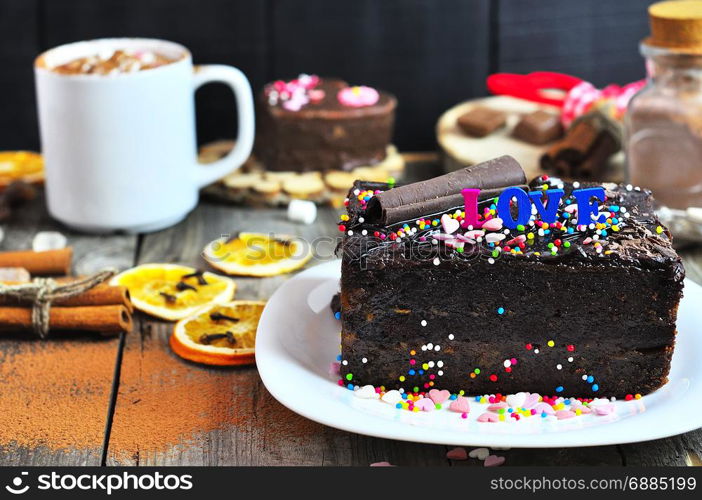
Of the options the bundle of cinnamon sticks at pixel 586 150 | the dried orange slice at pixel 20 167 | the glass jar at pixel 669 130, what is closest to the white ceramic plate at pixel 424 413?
the glass jar at pixel 669 130

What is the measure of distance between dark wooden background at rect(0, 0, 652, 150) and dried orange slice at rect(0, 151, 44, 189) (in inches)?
6.7

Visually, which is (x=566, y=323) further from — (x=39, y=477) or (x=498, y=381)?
(x=39, y=477)

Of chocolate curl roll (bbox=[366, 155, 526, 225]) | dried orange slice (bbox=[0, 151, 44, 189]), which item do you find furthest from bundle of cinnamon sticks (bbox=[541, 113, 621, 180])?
dried orange slice (bbox=[0, 151, 44, 189])

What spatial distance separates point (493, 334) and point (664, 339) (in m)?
0.31

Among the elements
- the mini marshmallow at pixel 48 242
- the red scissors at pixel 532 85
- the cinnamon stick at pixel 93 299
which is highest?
the red scissors at pixel 532 85

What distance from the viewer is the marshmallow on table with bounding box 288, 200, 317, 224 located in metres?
2.64

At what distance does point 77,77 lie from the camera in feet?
7.71

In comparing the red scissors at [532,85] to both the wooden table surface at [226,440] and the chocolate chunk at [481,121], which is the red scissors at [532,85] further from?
the wooden table surface at [226,440]

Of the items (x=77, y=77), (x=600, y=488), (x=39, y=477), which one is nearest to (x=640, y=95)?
(x=600, y=488)

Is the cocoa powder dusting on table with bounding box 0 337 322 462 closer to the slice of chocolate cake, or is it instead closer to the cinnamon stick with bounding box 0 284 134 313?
the cinnamon stick with bounding box 0 284 134 313

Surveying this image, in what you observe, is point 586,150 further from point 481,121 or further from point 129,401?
point 129,401

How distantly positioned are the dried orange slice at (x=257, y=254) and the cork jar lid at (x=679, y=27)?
1.03 m

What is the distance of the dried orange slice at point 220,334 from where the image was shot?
1.91 m

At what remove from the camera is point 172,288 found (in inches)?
87.5
